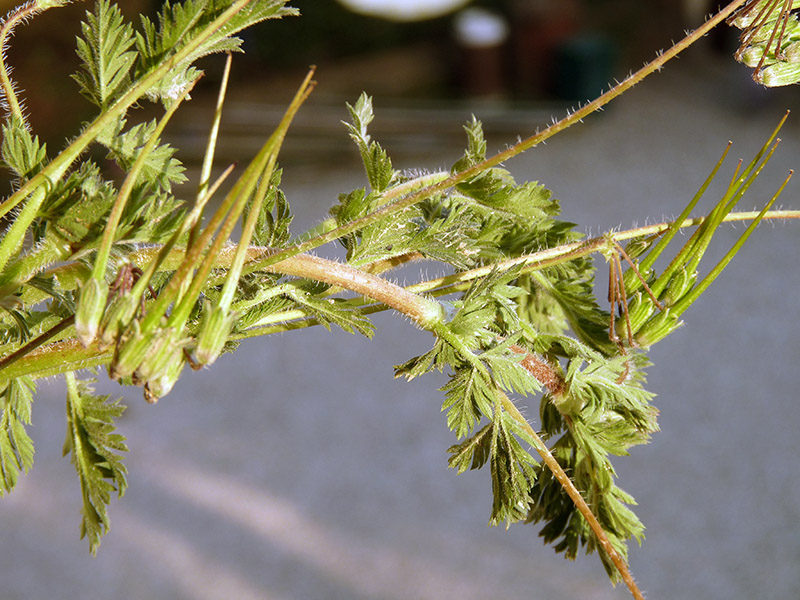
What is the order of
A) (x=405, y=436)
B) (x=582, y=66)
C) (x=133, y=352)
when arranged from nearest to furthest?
(x=133, y=352), (x=405, y=436), (x=582, y=66)

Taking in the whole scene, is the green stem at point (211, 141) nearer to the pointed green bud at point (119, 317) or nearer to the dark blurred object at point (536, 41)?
the pointed green bud at point (119, 317)

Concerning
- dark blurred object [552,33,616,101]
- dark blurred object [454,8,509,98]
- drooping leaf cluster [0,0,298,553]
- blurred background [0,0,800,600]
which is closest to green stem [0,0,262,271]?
drooping leaf cluster [0,0,298,553]

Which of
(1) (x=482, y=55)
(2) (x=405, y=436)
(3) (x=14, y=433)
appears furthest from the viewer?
(1) (x=482, y=55)

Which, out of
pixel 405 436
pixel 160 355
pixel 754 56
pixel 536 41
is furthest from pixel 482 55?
pixel 160 355

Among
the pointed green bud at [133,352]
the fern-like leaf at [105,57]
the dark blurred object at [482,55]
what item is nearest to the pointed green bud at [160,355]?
the pointed green bud at [133,352]

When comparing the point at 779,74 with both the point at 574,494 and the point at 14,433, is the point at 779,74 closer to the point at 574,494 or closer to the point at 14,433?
the point at 574,494

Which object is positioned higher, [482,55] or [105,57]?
[482,55]

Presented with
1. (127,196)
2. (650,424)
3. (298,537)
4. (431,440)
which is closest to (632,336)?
(650,424)
